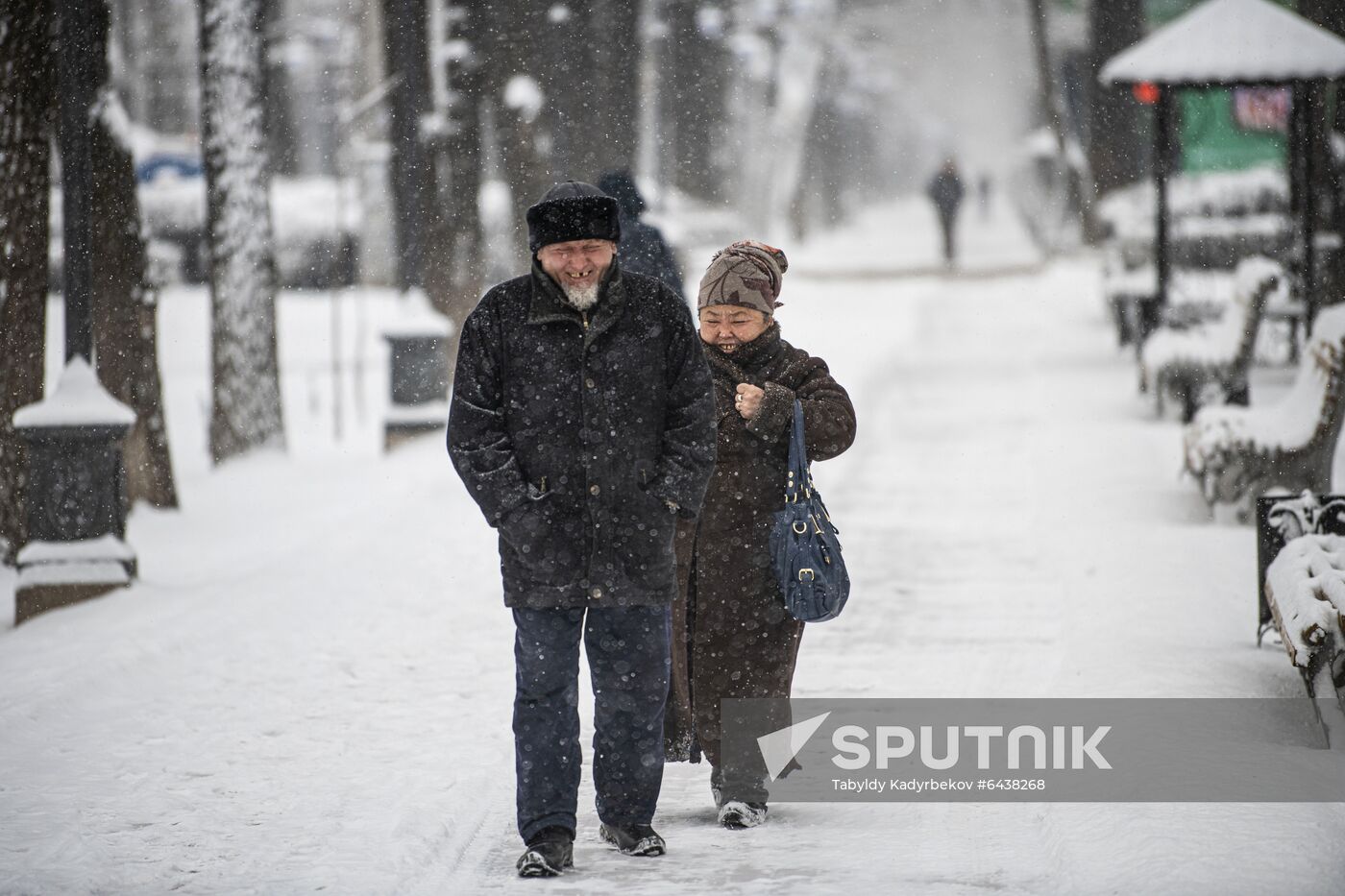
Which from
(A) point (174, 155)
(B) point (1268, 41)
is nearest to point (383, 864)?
(B) point (1268, 41)

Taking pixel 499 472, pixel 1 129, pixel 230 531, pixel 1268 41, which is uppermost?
pixel 1268 41

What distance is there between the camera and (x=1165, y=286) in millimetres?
16344

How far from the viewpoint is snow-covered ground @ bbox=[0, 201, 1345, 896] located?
183 inches

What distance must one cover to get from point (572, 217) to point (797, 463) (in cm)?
104

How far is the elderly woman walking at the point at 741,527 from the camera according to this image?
16.5 ft

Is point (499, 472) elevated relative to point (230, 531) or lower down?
elevated

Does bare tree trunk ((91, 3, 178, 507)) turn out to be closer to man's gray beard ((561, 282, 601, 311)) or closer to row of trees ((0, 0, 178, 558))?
row of trees ((0, 0, 178, 558))

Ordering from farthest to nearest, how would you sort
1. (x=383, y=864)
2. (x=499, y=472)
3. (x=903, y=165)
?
1. (x=903, y=165)
2. (x=383, y=864)
3. (x=499, y=472)

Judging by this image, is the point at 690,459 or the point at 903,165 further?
the point at 903,165

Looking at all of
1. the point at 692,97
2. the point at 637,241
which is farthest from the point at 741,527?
the point at 692,97

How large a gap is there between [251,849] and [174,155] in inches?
1111

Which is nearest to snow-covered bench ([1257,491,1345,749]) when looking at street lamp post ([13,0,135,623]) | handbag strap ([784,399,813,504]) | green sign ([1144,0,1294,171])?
handbag strap ([784,399,813,504])

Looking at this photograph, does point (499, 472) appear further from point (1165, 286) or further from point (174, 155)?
point (174, 155)

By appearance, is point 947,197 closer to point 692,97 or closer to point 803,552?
point 692,97
